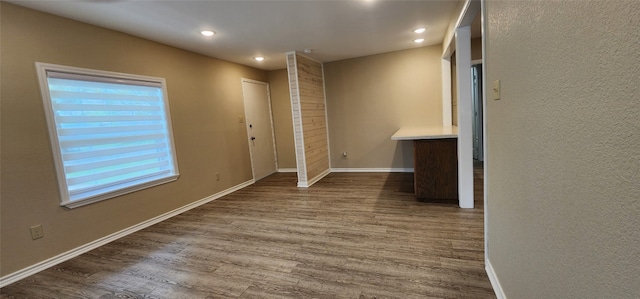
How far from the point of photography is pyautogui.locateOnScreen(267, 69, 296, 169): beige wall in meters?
Result: 5.58

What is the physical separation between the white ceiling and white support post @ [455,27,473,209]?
0.42 metres

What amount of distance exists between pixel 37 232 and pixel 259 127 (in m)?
3.50

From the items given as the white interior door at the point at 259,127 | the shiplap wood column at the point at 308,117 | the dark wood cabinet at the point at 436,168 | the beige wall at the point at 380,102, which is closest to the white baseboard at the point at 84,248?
the white interior door at the point at 259,127

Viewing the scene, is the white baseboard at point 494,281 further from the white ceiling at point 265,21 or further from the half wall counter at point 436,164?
the white ceiling at point 265,21

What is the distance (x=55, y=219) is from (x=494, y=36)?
3.75 metres

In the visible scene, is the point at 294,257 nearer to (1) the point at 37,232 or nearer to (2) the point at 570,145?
(2) the point at 570,145

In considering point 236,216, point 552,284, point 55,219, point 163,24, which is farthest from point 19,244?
point 552,284

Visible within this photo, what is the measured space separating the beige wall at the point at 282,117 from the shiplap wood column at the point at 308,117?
85 cm

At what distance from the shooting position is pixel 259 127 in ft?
17.5

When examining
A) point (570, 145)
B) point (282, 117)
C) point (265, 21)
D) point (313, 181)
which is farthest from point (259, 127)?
point (570, 145)

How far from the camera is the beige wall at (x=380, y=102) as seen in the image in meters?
4.55

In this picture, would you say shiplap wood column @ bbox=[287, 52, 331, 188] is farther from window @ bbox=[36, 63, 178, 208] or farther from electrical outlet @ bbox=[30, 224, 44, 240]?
electrical outlet @ bbox=[30, 224, 44, 240]

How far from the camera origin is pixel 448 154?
3055 mm

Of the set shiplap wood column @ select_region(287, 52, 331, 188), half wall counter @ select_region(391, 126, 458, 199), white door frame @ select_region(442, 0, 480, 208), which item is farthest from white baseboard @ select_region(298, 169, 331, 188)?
white door frame @ select_region(442, 0, 480, 208)
